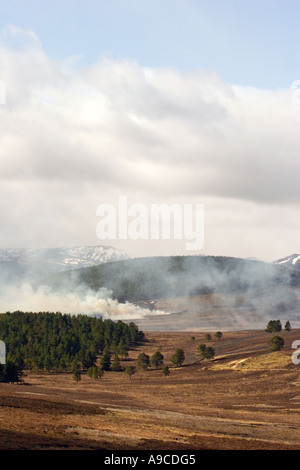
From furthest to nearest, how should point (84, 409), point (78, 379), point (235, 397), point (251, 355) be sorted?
1. point (251, 355)
2. point (78, 379)
3. point (235, 397)
4. point (84, 409)

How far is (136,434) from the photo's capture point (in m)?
61.2

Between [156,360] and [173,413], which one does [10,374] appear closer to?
[173,413]

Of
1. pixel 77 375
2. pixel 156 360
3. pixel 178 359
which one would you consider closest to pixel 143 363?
pixel 156 360

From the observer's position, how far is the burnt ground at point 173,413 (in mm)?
57594

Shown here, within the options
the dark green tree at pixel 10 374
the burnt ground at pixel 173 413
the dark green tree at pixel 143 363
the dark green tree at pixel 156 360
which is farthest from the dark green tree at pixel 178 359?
the dark green tree at pixel 10 374

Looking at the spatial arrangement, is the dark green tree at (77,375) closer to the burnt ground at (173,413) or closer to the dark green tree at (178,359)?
the burnt ground at (173,413)

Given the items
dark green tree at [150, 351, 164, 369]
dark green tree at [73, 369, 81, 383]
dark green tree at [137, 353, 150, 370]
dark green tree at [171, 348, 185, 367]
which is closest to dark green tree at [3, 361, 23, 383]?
dark green tree at [73, 369, 81, 383]

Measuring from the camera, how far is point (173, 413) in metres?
86.2

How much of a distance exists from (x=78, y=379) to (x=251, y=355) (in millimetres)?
50685

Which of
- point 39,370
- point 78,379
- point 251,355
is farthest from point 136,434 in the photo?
point 39,370

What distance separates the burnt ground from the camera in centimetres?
5759

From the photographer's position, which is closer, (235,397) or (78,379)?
(235,397)
